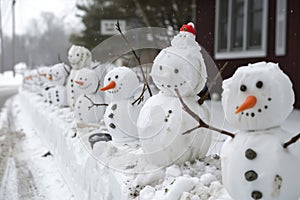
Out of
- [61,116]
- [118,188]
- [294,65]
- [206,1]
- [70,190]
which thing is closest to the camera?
[118,188]

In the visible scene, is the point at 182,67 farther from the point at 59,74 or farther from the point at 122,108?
the point at 59,74

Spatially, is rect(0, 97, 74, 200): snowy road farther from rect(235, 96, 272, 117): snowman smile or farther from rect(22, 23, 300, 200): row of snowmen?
rect(235, 96, 272, 117): snowman smile

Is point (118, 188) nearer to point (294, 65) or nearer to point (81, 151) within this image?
point (81, 151)

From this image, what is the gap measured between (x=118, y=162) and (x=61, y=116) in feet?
9.70

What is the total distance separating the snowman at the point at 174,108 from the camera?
2.48 metres

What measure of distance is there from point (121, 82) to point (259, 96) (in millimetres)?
1845

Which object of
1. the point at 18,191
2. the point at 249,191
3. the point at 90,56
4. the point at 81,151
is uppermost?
the point at 90,56

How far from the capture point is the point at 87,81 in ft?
15.8

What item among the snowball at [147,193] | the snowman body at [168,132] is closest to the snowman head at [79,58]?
the snowman body at [168,132]

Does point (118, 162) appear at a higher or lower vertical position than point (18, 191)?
higher

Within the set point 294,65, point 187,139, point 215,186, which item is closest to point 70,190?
point 187,139

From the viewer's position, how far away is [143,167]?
8.67ft

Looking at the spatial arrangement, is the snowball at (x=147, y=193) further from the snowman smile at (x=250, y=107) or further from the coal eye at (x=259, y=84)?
the coal eye at (x=259, y=84)

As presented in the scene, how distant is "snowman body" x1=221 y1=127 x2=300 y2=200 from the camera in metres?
1.68
